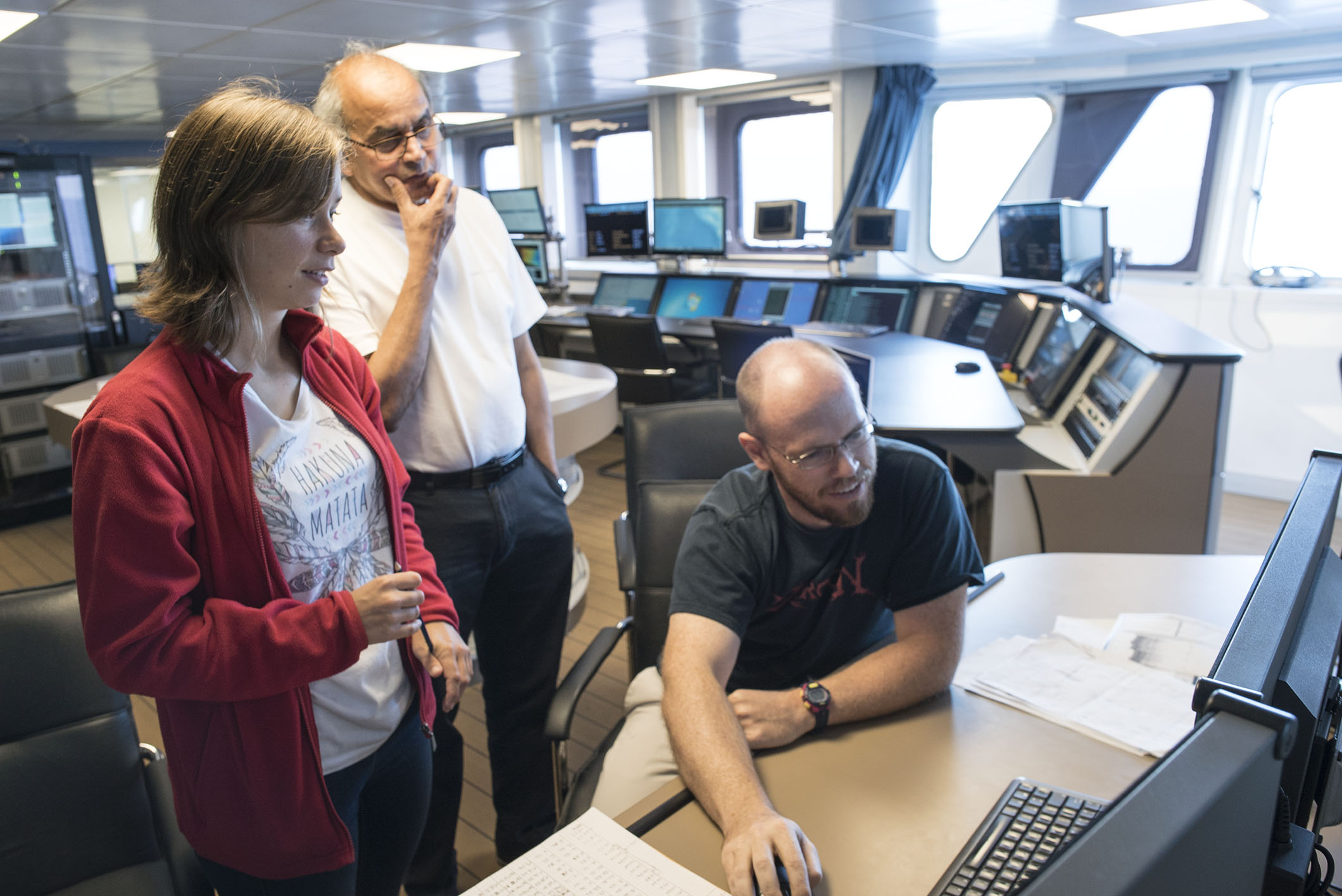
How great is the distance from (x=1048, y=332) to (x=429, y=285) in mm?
3125

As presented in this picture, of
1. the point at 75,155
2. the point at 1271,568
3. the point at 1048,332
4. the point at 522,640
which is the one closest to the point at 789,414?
the point at 1271,568

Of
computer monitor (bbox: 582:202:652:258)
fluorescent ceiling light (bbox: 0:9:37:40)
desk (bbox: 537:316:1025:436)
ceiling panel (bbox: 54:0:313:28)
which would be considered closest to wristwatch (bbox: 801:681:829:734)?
desk (bbox: 537:316:1025:436)

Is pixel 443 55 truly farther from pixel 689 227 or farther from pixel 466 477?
pixel 466 477

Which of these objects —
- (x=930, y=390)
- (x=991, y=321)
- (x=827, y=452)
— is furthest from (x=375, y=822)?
(x=991, y=321)

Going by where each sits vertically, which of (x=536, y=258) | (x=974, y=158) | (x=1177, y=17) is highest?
(x=1177, y=17)

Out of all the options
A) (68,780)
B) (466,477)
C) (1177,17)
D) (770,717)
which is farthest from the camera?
(1177,17)

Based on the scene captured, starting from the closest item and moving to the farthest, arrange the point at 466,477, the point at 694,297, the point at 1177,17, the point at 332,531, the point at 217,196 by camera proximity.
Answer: the point at 217,196 → the point at 332,531 → the point at 466,477 → the point at 1177,17 → the point at 694,297

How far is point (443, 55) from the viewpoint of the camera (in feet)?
15.3

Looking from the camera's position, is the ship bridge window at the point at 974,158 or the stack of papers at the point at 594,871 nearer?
the stack of papers at the point at 594,871

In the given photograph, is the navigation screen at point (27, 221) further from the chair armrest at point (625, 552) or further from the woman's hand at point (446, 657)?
the woman's hand at point (446, 657)

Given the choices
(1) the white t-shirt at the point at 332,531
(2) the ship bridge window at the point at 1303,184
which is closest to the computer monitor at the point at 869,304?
(2) the ship bridge window at the point at 1303,184

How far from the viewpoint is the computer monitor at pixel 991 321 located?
3973mm

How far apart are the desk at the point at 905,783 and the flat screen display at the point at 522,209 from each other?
18.8ft

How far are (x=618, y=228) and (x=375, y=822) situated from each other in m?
5.39
